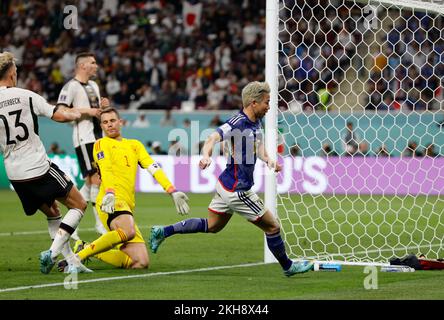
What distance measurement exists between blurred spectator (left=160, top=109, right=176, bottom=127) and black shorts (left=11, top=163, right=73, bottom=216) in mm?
16128

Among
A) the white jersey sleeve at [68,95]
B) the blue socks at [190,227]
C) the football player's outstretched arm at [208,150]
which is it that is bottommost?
the blue socks at [190,227]

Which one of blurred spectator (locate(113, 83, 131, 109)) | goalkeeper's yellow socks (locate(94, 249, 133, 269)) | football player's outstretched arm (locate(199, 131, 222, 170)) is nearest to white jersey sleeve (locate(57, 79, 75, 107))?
goalkeeper's yellow socks (locate(94, 249, 133, 269))

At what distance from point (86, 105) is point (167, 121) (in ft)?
41.9

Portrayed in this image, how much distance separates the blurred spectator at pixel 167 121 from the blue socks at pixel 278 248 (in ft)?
53.8

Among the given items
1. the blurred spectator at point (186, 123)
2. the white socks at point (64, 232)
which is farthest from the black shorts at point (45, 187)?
the blurred spectator at point (186, 123)

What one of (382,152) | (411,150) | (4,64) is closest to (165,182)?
Answer: (4,64)

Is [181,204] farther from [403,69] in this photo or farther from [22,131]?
[403,69]

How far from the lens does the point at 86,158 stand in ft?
44.2

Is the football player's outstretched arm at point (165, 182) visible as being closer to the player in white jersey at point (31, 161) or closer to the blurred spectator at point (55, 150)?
the player in white jersey at point (31, 161)

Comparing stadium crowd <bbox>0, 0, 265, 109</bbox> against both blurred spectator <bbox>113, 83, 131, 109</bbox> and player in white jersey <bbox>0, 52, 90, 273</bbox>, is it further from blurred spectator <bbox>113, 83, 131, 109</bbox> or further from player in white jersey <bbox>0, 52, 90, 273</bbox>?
player in white jersey <bbox>0, 52, 90, 273</bbox>

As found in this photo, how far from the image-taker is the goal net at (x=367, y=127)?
55.2 ft

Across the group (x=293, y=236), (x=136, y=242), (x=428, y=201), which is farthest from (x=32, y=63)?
(x=136, y=242)
